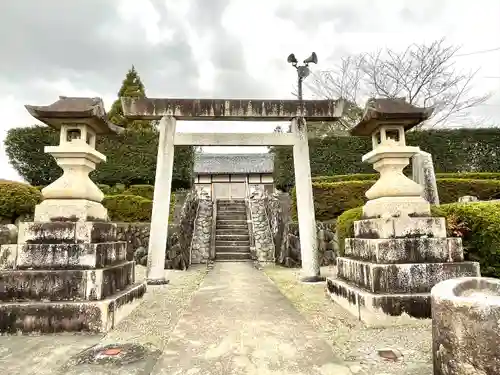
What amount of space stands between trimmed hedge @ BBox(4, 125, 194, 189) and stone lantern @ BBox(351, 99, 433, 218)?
35.4 ft

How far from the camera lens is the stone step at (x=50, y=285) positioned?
153 inches

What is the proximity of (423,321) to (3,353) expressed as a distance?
14.6 ft

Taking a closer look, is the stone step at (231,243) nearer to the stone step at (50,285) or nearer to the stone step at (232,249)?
the stone step at (232,249)

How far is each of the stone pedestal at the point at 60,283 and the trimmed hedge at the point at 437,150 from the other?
11991 mm

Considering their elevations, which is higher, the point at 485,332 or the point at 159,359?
the point at 485,332

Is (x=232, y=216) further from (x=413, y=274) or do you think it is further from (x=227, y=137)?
(x=413, y=274)

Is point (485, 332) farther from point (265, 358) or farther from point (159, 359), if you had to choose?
point (159, 359)

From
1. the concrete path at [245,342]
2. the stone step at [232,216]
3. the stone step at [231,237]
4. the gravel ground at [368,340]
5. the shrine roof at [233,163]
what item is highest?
the shrine roof at [233,163]

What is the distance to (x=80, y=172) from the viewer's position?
4.58 metres

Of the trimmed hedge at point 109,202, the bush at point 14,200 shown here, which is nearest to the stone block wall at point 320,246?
the trimmed hedge at point 109,202

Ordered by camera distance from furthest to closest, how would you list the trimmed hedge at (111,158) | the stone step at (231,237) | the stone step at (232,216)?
the stone step at (232,216)
the trimmed hedge at (111,158)
the stone step at (231,237)

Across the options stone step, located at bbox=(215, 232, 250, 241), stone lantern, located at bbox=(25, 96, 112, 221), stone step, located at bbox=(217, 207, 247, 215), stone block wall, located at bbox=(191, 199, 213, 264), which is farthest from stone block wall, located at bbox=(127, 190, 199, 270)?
stone lantern, located at bbox=(25, 96, 112, 221)

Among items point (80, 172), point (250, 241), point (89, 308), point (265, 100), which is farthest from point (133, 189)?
point (89, 308)

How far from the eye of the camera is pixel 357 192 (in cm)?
1126
